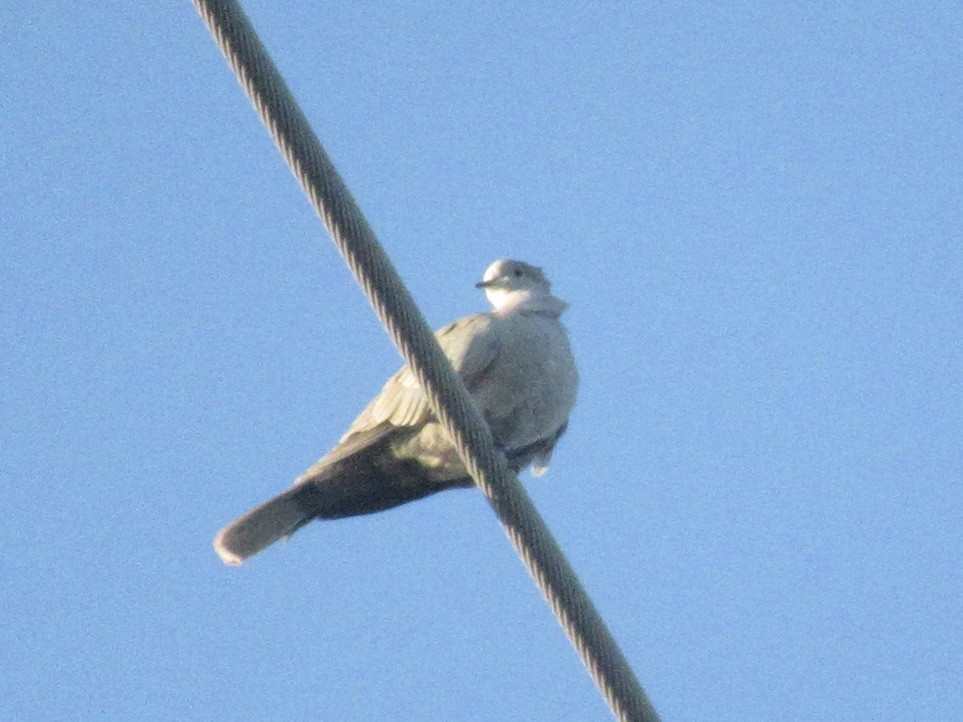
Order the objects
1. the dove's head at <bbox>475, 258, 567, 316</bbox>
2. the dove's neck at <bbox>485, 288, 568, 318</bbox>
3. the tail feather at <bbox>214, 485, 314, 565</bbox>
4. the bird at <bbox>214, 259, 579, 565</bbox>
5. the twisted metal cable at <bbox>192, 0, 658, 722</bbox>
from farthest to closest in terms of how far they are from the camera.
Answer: the dove's head at <bbox>475, 258, 567, 316</bbox>, the dove's neck at <bbox>485, 288, 568, 318</bbox>, the bird at <bbox>214, 259, 579, 565</bbox>, the tail feather at <bbox>214, 485, 314, 565</bbox>, the twisted metal cable at <bbox>192, 0, 658, 722</bbox>

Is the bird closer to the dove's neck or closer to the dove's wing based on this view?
the dove's wing

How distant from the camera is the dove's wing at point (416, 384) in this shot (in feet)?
22.0

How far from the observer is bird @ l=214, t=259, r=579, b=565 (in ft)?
21.7

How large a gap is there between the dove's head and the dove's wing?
0.66 metres

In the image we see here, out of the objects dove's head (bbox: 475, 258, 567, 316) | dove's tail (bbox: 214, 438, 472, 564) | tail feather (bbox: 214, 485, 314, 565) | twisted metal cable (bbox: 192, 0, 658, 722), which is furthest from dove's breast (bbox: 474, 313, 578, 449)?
twisted metal cable (bbox: 192, 0, 658, 722)

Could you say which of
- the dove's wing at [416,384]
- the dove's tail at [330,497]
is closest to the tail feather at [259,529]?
the dove's tail at [330,497]

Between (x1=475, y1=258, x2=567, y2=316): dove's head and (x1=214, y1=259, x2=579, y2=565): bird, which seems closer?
(x1=214, y1=259, x2=579, y2=565): bird

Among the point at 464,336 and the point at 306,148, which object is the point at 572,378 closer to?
the point at 464,336

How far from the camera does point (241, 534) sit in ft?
21.4

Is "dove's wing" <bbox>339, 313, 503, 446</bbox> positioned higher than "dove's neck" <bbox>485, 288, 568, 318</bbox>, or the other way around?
"dove's neck" <bbox>485, 288, 568, 318</bbox>

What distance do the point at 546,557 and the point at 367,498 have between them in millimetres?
2557

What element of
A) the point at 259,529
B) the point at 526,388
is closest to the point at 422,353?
the point at 259,529

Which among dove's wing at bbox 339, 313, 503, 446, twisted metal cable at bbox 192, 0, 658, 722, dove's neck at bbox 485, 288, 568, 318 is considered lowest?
twisted metal cable at bbox 192, 0, 658, 722

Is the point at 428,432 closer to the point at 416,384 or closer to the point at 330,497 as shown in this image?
the point at 416,384
